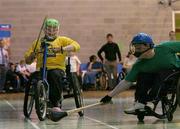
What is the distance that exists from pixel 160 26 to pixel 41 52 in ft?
52.8

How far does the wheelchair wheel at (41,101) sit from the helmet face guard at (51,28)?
884mm

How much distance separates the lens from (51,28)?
9.46m

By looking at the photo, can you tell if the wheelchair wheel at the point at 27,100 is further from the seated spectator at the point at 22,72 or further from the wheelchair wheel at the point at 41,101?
the seated spectator at the point at 22,72

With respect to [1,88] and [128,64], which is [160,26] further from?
[1,88]

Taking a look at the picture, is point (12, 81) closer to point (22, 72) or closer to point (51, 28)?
point (22, 72)

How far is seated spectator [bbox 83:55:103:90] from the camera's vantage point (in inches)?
888

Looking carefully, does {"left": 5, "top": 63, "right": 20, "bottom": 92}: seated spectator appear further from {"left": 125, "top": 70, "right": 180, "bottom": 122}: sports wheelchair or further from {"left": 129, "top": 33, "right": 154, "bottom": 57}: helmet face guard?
{"left": 129, "top": 33, "right": 154, "bottom": 57}: helmet face guard

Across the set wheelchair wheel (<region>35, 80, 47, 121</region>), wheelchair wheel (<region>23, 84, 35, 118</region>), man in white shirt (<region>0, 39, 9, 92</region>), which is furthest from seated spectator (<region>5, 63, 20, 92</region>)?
wheelchair wheel (<region>35, 80, 47, 121</region>)

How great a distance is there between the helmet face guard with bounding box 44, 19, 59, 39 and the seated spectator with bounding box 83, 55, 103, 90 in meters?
12.9

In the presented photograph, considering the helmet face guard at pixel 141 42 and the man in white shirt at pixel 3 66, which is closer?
the helmet face guard at pixel 141 42

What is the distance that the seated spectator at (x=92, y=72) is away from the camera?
2255cm

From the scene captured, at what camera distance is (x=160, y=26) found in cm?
2500

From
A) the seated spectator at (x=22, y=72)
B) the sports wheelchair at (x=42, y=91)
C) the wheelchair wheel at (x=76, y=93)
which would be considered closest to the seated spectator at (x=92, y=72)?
the seated spectator at (x=22, y=72)

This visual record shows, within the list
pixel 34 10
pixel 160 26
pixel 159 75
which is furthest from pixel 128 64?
pixel 159 75
